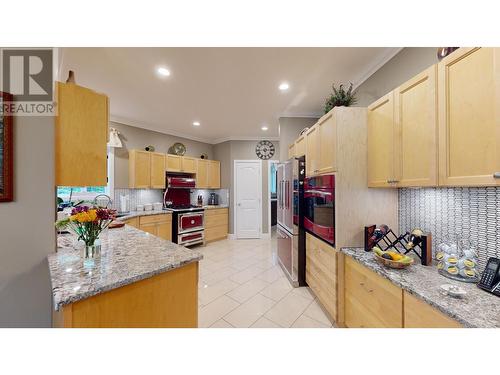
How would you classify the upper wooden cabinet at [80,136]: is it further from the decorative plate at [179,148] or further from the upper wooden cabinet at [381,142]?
the decorative plate at [179,148]

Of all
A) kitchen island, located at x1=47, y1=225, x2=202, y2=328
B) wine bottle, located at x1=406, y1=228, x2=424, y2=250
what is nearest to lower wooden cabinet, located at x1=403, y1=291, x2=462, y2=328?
wine bottle, located at x1=406, y1=228, x2=424, y2=250

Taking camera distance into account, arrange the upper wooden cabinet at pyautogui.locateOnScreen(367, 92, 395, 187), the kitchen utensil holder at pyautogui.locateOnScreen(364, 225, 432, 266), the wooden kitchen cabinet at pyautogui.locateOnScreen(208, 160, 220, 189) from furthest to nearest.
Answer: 1. the wooden kitchen cabinet at pyautogui.locateOnScreen(208, 160, 220, 189)
2. the upper wooden cabinet at pyautogui.locateOnScreen(367, 92, 395, 187)
3. the kitchen utensil holder at pyautogui.locateOnScreen(364, 225, 432, 266)

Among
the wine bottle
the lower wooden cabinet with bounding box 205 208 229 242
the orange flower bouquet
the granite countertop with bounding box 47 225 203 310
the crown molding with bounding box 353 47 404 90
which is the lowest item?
the lower wooden cabinet with bounding box 205 208 229 242

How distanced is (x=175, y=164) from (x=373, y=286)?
4.24 metres

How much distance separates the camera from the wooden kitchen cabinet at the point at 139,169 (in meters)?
3.83

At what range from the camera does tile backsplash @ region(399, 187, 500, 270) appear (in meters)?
1.16

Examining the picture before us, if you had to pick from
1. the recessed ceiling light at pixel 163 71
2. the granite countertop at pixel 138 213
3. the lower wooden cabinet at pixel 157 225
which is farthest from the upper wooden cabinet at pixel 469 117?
the lower wooden cabinet at pixel 157 225

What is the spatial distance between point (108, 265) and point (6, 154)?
33.4 inches

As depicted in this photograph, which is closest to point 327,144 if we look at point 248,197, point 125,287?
point 125,287

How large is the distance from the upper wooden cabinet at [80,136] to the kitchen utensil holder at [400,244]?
2.21 m

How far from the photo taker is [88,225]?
1.19 metres

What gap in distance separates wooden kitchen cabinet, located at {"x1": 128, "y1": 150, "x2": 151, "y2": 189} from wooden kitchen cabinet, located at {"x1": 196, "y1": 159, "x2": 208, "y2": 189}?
1.18 m

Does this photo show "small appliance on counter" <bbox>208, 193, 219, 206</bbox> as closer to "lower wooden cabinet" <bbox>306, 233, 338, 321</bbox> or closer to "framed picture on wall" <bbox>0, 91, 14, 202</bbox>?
"lower wooden cabinet" <bbox>306, 233, 338, 321</bbox>

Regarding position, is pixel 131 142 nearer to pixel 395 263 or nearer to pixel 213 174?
pixel 213 174
